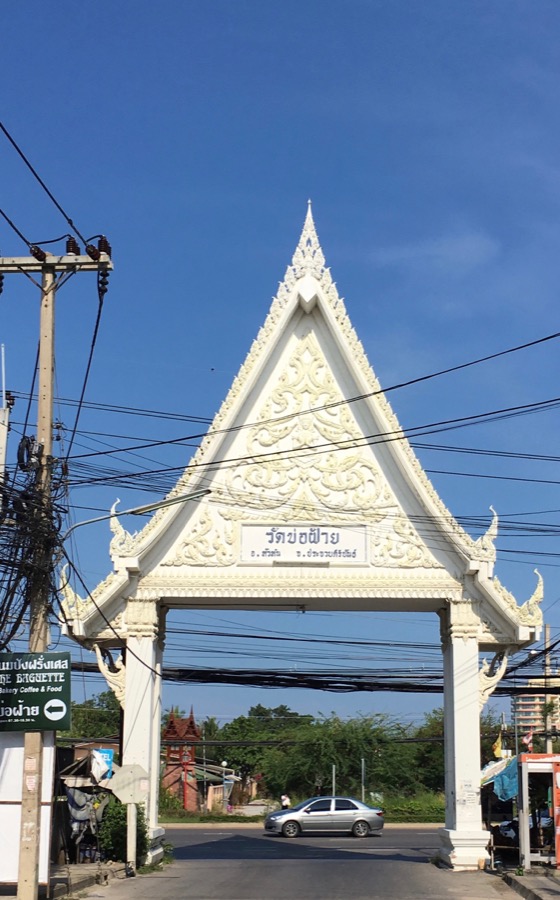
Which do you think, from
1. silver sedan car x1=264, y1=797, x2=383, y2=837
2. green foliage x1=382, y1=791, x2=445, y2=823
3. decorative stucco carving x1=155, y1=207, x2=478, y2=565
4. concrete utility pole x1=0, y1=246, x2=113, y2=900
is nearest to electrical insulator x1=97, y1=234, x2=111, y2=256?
concrete utility pole x1=0, y1=246, x2=113, y2=900

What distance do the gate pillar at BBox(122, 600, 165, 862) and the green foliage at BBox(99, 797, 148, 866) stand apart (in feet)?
1.45

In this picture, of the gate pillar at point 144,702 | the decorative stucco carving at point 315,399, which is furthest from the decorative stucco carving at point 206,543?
the gate pillar at point 144,702

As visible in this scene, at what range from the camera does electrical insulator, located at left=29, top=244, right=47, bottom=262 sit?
48.6 ft

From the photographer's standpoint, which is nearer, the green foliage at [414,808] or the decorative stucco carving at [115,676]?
the decorative stucco carving at [115,676]

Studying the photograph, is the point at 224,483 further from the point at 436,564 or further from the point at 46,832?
the point at 46,832

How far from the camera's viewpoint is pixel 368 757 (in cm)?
5319

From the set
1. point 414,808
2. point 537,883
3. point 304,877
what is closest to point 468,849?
point 537,883

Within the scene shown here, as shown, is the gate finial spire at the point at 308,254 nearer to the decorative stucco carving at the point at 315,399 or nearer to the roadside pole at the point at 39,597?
the decorative stucco carving at the point at 315,399

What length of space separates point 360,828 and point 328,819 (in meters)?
1.11

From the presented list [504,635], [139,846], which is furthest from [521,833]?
[139,846]

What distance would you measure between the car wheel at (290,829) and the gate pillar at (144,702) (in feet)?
49.5

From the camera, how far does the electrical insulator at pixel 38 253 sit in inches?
584

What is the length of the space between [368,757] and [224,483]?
1459 inches

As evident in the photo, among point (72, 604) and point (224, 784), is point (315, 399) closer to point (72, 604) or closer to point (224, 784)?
point (72, 604)
